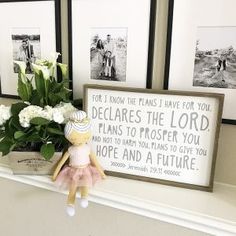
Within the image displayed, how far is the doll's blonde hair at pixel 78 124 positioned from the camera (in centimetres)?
85

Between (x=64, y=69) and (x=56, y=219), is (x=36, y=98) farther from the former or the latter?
(x=56, y=219)

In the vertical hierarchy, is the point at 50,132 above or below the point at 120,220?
above

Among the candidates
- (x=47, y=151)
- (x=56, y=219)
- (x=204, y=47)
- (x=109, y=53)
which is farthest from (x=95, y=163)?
(x=204, y=47)

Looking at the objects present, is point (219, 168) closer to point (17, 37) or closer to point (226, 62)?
point (226, 62)

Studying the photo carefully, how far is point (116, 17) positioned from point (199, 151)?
522mm

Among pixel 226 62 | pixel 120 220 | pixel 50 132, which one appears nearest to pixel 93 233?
pixel 120 220

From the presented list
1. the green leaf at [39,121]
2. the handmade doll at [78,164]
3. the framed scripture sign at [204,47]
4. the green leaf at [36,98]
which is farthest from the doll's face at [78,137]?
the framed scripture sign at [204,47]

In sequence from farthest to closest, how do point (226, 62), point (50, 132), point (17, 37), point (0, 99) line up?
point (0, 99) → point (17, 37) → point (50, 132) → point (226, 62)

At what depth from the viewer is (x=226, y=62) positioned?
82cm

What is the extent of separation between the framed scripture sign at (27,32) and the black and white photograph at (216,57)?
20.9 inches

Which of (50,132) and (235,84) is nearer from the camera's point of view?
(235,84)

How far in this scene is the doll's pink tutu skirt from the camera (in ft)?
2.88

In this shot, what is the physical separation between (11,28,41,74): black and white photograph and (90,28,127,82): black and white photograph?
0.25 m

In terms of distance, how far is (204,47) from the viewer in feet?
2.76
